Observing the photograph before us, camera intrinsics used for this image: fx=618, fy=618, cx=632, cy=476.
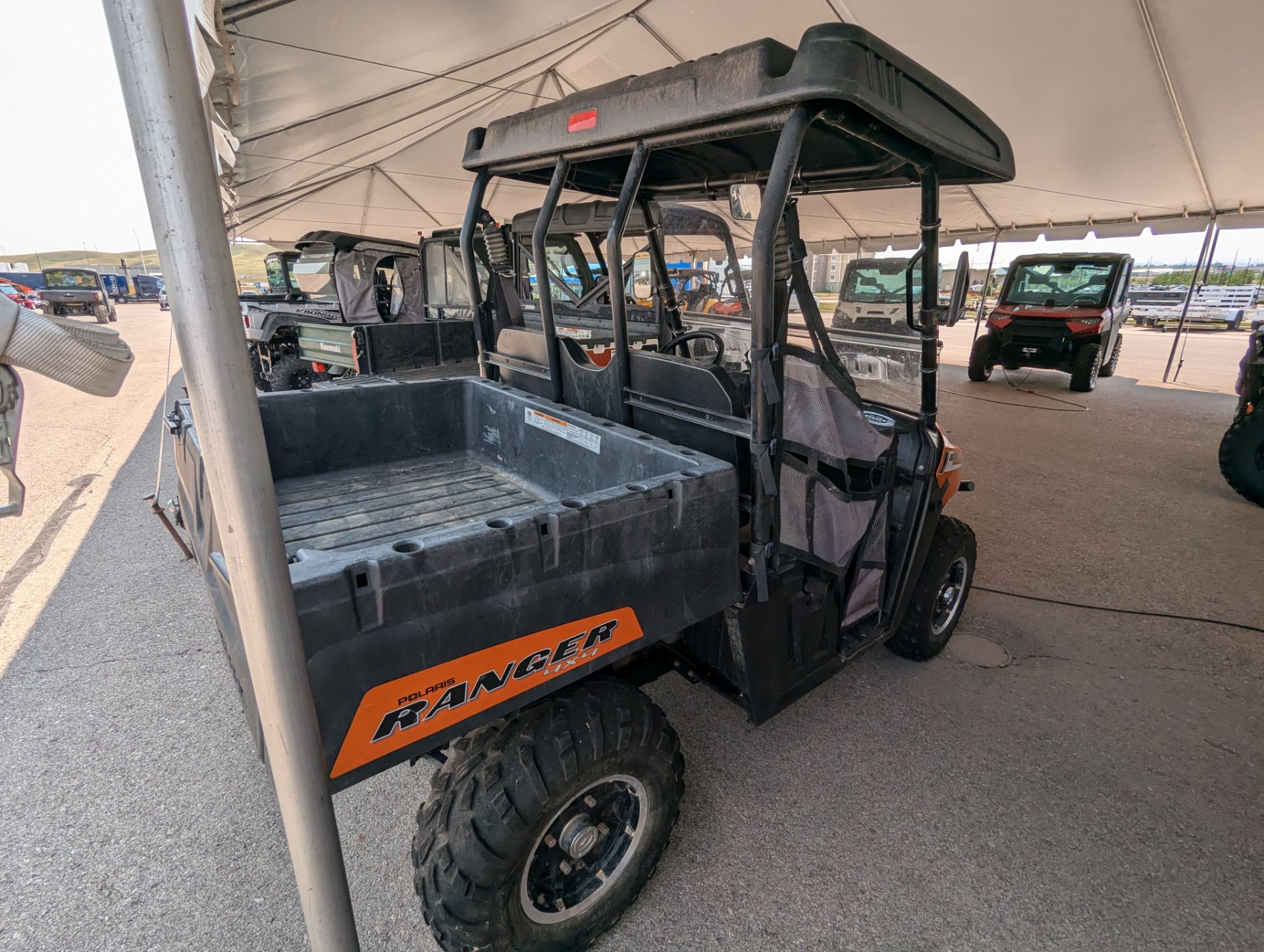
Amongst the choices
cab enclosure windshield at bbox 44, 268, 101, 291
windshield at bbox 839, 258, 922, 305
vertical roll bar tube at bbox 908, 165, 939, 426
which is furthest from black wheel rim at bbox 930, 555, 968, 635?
cab enclosure windshield at bbox 44, 268, 101, 291

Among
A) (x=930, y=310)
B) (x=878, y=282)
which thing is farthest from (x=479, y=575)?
(x=930, y=310)

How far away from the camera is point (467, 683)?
1315mm

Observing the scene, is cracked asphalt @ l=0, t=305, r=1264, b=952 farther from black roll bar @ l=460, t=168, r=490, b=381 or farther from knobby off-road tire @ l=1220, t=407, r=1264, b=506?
black roll bar @ l=460, t=168, r=490, b=381

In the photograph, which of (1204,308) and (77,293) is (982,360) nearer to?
(1204,308)

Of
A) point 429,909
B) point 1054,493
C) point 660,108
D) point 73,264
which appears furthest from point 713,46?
point 73,264

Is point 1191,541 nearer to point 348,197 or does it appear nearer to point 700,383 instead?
point 700,383

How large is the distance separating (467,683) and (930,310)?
233cm

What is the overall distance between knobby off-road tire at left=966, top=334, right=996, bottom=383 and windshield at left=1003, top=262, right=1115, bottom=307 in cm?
98

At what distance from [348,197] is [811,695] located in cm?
1465

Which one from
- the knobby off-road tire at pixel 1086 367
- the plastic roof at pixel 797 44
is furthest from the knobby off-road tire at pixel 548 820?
the knobby off-road tire at pixel 1086 367

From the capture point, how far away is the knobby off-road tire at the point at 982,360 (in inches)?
440

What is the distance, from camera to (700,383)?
2.00 m

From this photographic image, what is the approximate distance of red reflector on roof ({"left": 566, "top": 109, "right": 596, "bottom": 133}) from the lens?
1906 millimetres

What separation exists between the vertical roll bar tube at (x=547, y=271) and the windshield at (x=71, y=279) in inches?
1324
